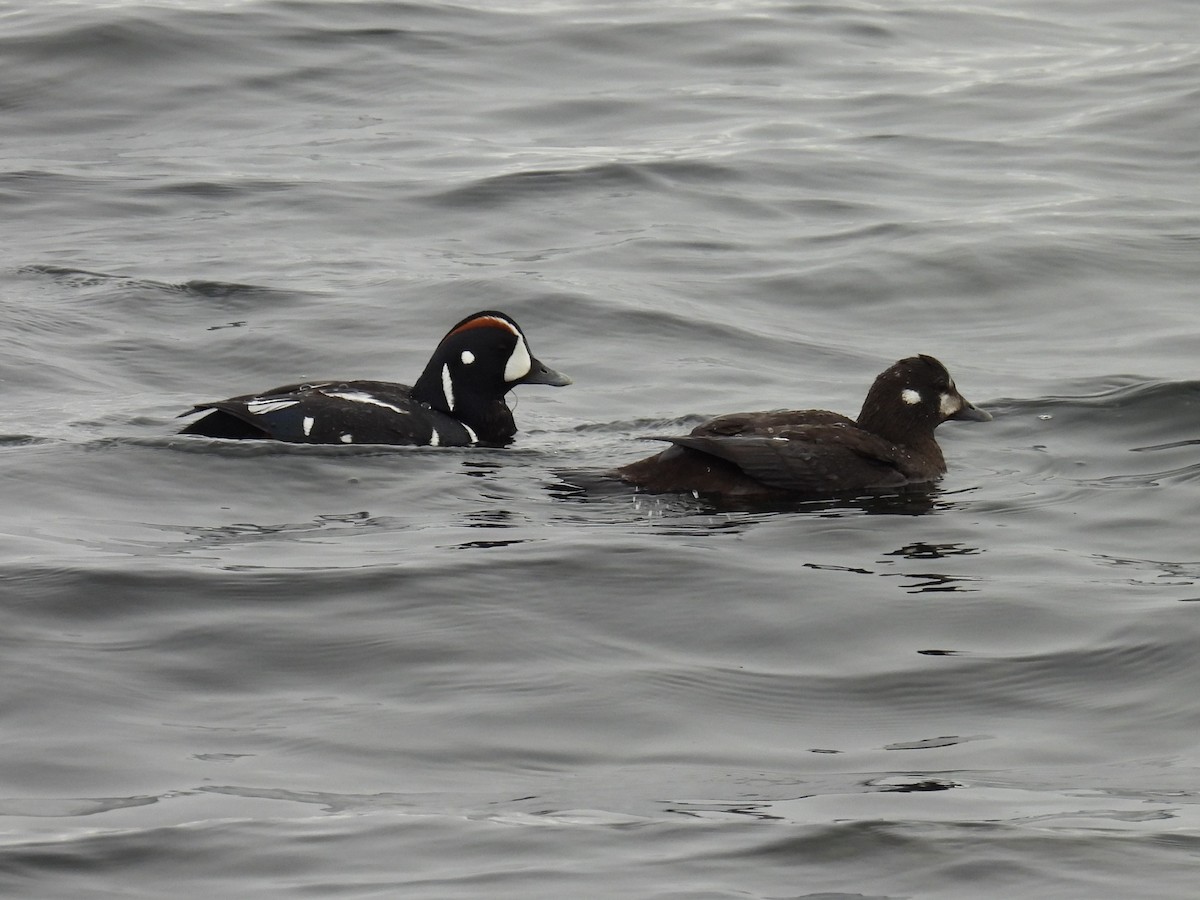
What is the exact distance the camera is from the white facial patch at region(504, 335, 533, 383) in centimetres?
1029

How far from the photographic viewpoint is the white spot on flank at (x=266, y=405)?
365 inches

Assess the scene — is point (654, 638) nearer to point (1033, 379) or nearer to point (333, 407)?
point (333, 407)

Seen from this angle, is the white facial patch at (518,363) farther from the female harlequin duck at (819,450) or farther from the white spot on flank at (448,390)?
the female harlequin duck at (819,450)

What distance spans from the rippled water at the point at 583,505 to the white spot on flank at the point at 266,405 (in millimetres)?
197

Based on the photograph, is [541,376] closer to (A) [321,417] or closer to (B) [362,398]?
(B) [362,398]

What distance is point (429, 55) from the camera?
20.4 metres

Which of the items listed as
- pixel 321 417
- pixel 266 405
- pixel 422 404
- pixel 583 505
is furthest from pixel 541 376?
pixel 583 505

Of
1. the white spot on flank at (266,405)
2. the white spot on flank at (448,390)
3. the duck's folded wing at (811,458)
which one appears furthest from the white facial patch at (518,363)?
the duck's folded wing at (811,458)

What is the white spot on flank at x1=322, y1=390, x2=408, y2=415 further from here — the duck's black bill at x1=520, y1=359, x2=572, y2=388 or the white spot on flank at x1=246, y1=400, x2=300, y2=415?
the duck's black bill at x1=520, y1=359, x2=572, y2=388

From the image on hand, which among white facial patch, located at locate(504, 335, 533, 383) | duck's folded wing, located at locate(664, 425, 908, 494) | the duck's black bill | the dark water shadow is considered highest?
white facial patch, located at locate(504, 335, 533, 383)

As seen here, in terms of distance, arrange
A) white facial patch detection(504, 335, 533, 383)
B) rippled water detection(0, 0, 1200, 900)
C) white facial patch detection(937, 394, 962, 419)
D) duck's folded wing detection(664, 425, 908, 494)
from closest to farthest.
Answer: rippled water detection(0, 0, 1200, 900), duck's folded wing detection(664, 425, 908, 494), white facial patch detection(937, 394, 962, 419), white facial patch detection(504, 335, 533, 383)

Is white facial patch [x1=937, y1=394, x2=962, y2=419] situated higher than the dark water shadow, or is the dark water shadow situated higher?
white facial patch [x1=937, y1=394, x2=962, y2=419]

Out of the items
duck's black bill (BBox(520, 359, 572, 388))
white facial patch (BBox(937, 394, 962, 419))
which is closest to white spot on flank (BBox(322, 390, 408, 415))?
duck's black bill (BBox(520, 359, 572, 388))

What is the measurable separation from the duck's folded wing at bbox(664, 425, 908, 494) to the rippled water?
249mm
